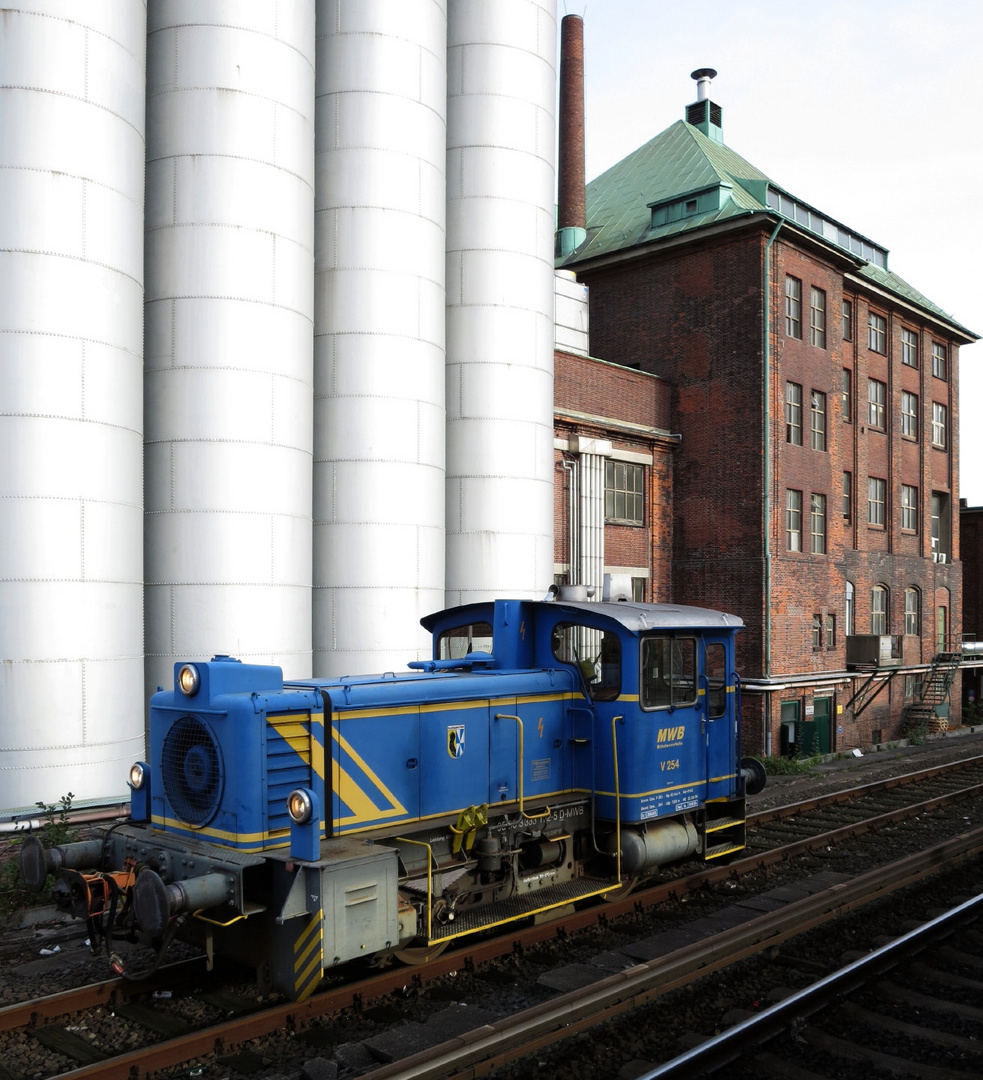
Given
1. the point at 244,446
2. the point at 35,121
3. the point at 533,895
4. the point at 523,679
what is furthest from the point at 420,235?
the point at 533,895

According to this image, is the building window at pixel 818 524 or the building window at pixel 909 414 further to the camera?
the building window at pixel 909 414

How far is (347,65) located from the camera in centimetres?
1675

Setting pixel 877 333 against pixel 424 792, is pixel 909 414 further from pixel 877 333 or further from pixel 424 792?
pixel 424 792

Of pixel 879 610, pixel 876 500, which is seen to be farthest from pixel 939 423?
pixel 879 610

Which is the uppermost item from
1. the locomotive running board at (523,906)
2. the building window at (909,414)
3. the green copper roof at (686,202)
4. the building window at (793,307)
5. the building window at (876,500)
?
the green copper roof at (686,202)

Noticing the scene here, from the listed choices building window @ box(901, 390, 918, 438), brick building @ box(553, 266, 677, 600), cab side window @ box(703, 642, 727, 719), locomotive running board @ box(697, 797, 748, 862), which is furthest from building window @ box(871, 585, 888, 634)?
cab side window @ box(703, 642, 727, 719)

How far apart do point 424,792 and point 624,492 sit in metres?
17.9

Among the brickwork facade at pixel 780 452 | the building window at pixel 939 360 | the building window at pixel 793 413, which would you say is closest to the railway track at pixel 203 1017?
the brickwork facade at pixel 780 452

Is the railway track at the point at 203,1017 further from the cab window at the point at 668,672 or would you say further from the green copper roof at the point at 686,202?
the green copper roof at the point at 686,202

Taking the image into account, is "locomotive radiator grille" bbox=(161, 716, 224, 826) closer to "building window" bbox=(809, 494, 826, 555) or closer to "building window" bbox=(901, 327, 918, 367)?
"building window" bbox=(809, 494, 826, 555)

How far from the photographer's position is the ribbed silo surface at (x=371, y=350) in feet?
53.9

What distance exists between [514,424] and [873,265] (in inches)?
861

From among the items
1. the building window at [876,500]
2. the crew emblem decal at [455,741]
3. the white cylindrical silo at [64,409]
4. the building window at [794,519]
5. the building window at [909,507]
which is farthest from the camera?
the building window at [909,507]

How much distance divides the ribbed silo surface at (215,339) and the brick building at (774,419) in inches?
483
